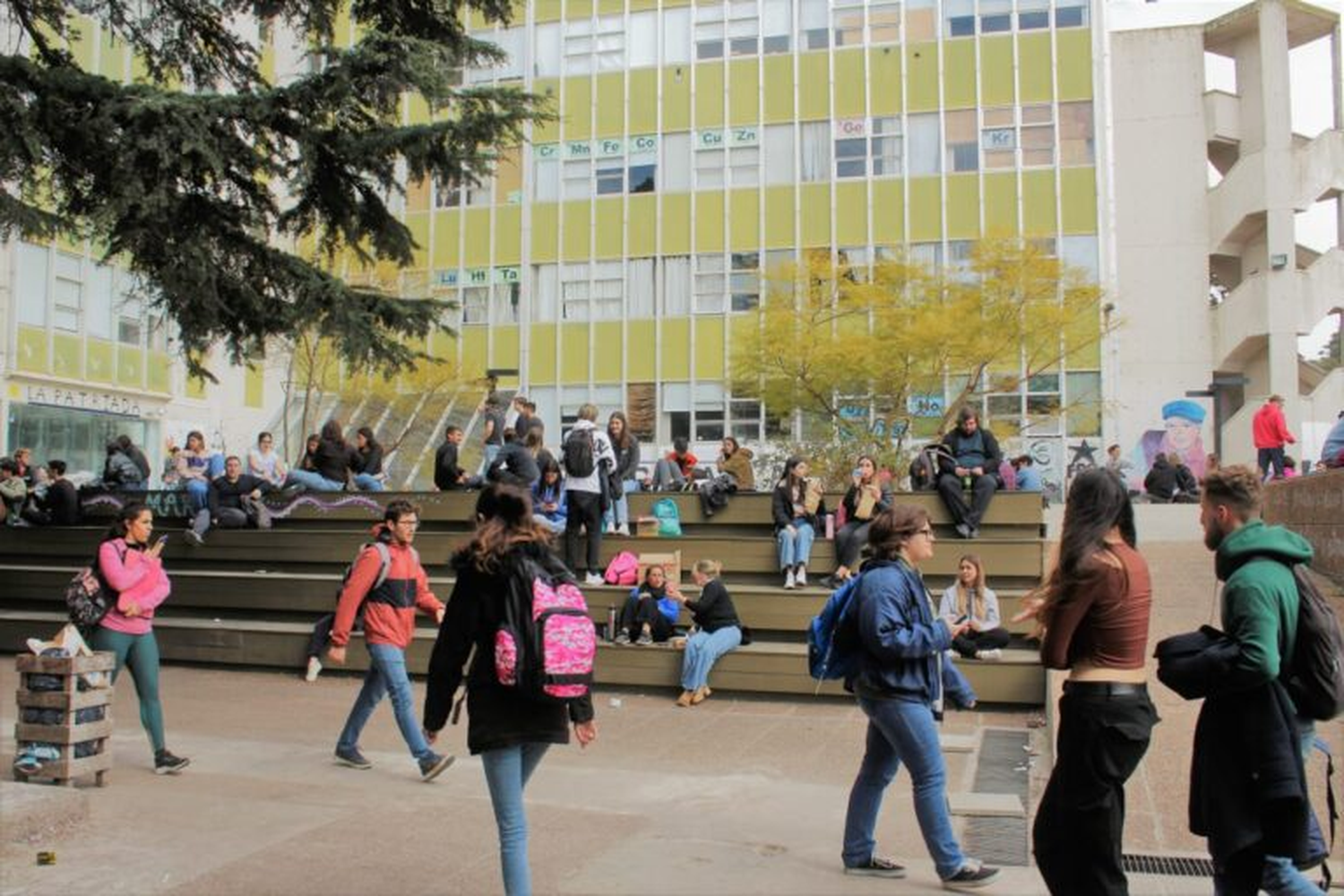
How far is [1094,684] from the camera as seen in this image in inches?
159

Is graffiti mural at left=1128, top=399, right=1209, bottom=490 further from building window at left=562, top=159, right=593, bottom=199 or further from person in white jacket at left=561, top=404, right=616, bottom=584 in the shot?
person in white jacket at left=561, top=404, right=616, bottom=584

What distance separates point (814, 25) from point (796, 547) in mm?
30326

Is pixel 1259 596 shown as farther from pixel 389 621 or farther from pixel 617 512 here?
pixel 617 512

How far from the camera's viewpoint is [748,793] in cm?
774

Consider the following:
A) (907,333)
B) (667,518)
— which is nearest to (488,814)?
(667,518)

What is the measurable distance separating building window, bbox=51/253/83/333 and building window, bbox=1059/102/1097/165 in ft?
97.4

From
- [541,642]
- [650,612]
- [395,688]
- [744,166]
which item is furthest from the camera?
[744,166]

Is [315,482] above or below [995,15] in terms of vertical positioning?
below

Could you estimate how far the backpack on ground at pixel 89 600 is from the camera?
7.70 metres

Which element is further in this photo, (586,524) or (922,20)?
(922,20)

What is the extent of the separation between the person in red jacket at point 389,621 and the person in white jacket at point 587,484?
5.04 metres

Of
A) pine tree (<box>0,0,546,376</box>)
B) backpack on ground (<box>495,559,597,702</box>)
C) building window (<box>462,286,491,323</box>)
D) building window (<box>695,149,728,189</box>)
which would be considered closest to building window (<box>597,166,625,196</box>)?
building window (<box>695,149,728,189</box>)

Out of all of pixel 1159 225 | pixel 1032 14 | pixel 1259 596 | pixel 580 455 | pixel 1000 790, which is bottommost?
pixel 1000 790

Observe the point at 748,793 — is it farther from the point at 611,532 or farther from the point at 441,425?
the point at 441,425
